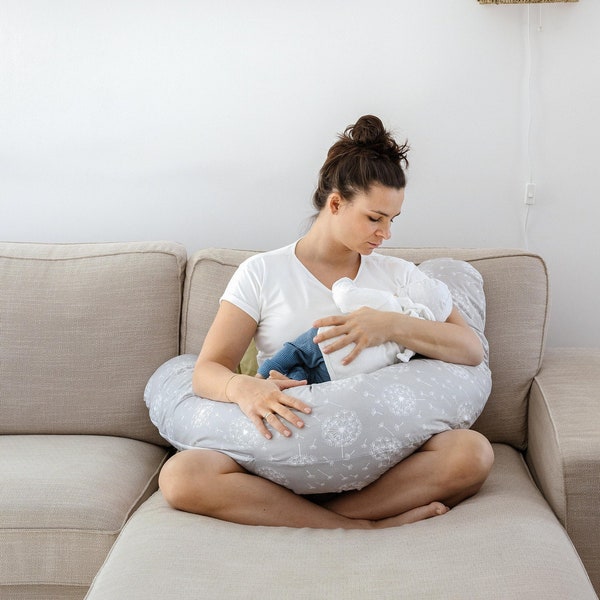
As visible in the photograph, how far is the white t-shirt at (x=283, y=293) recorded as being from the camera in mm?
1966

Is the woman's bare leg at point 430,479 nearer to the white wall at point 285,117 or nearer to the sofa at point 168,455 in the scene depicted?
the sofa at point 168,455

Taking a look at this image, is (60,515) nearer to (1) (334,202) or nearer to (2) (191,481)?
(2) (191,481)

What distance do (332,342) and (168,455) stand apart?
2.06ft

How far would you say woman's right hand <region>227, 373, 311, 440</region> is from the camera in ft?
5.50

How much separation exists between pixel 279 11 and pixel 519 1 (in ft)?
2.22

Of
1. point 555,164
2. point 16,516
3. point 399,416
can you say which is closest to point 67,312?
point 16,516

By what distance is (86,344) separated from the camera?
87.8 inches

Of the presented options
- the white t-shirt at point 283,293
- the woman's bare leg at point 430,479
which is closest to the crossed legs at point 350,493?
the woman's bare leg at point 430,479

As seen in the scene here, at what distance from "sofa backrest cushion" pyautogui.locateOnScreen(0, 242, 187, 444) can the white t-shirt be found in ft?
1.10

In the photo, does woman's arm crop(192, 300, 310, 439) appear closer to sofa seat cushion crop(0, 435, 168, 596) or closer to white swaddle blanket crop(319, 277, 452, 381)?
white swaddle blanket crop(319, 277, 452, 381)

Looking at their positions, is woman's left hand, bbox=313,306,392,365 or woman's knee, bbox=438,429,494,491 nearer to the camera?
woman's knee, bbox=438,429,494,491

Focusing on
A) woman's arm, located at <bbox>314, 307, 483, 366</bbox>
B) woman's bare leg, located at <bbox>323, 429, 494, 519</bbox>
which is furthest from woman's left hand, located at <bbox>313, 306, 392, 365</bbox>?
woman's bare leg, located at <bbox>323, 429, 494, 519</bbox>

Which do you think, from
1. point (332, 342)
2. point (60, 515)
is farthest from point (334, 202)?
point (60, 515)

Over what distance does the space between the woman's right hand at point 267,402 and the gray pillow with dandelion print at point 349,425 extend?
0.02 m
